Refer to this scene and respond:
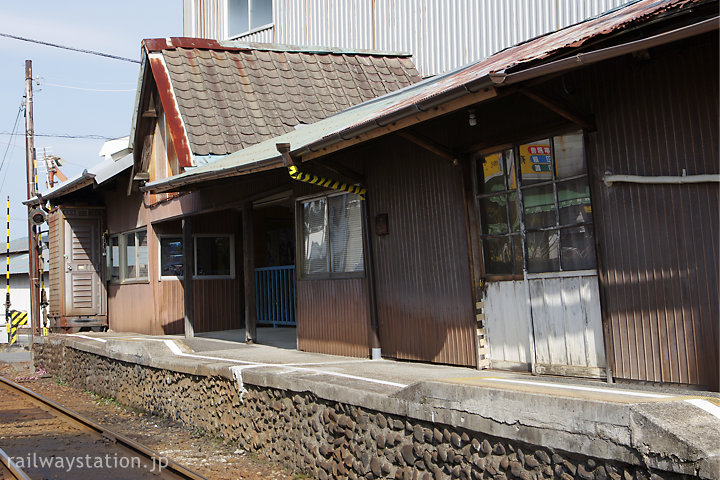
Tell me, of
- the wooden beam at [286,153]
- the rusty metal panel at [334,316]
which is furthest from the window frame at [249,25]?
the wooden beam at [286,153]

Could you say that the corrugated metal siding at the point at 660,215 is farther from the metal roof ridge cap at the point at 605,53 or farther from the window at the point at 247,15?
the window at the point at 247,15

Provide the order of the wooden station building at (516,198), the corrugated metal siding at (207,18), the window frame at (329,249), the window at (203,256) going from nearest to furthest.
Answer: the wooden station building at (516,198)
the window frame at (329,249)
the window at (203,256)
the corrugated metal siding at (207,18)

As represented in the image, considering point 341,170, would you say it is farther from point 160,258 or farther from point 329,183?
point 160,258

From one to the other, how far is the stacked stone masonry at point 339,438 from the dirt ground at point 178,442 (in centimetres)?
12

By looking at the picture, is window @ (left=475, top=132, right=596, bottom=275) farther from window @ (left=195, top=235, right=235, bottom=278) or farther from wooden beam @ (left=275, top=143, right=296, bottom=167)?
window @ (left=195, top=235, right=235, bottom=278)

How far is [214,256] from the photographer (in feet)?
51.5

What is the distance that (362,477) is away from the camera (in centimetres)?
615

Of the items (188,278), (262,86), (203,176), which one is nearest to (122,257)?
(188,278)

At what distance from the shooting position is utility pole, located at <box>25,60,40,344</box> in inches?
697

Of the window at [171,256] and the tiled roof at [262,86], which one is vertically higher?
the tiled roof at [262,86]

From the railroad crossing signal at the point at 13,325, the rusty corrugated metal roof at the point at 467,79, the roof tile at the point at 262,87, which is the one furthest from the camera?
the railroad crossing signal at the point at 13,325

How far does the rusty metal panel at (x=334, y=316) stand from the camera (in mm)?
9352

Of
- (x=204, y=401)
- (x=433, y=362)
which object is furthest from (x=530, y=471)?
(x=204, y=401)

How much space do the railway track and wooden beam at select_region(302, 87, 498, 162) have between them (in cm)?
350
